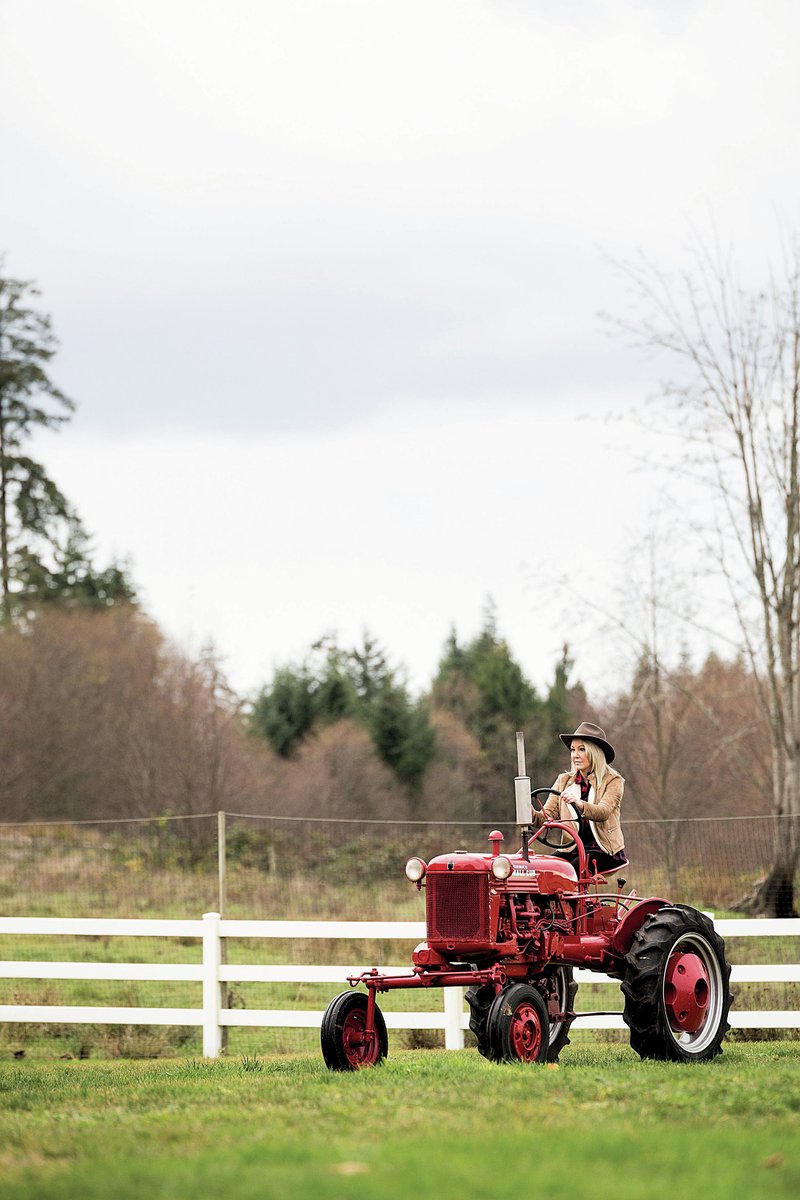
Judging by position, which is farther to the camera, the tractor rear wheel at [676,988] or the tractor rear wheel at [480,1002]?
the tractor rear wheel at [480,1002]

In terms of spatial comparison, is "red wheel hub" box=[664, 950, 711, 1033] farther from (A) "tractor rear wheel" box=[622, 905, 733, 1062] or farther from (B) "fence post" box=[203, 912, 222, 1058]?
(B) "fence post" box=[203, 912, 222, 1058]

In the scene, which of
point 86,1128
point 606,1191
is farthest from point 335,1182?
point 86,1128

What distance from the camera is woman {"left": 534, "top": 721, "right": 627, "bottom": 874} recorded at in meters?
8.64

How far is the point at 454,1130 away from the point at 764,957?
10.4m

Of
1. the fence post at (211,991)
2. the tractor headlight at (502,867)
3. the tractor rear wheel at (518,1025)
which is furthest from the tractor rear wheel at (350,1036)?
the fence post at (211,991)

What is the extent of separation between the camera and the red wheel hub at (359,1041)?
26.0 feet

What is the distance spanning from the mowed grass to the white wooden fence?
2.48m

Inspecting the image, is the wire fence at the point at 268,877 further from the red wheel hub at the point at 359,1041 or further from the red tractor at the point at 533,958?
the red wheel hub at the point at 359,1041

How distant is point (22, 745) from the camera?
3709cm

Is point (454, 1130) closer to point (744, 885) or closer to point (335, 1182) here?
point (335, 1182)

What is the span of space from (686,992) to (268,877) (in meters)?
8.60

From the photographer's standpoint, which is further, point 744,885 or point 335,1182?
point 744,885

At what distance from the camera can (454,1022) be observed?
10.7 m

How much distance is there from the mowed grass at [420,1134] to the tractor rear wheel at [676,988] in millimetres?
245
